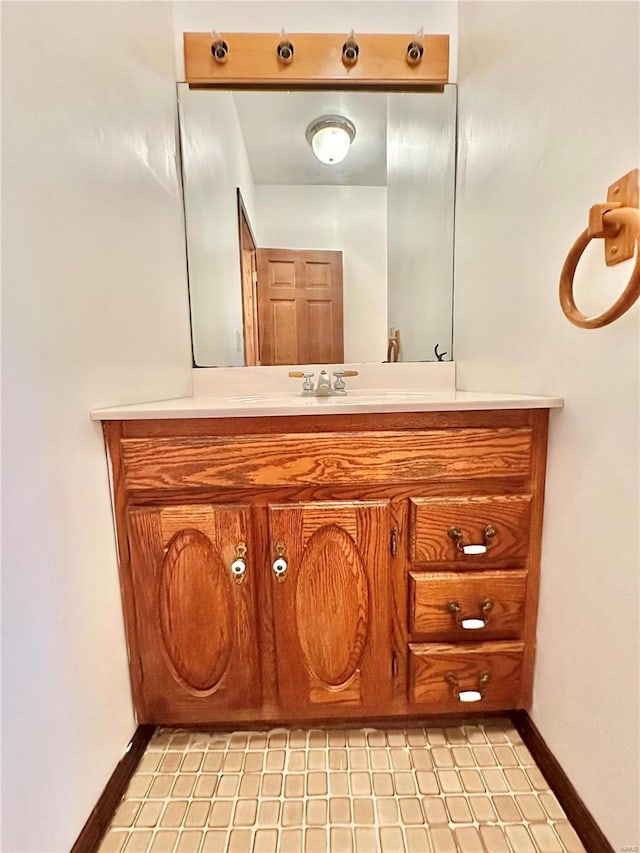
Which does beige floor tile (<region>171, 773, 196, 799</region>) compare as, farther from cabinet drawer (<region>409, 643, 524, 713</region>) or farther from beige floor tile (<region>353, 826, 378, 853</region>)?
cabinet drawer (<region>409, 643, 524, 713</region>)

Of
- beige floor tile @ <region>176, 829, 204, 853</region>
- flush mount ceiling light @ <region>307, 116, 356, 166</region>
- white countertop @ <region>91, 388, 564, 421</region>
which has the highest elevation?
flush mount ceiling light @ <region>307, 116, 356, 166</region>

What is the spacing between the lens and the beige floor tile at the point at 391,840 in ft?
2.64

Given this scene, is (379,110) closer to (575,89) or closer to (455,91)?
(455,91)

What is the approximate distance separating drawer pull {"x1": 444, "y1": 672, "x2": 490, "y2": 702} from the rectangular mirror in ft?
3.32

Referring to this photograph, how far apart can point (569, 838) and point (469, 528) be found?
24.6 inches

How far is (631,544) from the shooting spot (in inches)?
28.3

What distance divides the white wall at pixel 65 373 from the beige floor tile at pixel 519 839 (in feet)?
2.82

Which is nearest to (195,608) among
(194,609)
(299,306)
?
(194,609)

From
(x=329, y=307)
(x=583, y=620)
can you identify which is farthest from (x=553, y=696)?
(x=329, y=307)

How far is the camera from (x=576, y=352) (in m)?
0.84

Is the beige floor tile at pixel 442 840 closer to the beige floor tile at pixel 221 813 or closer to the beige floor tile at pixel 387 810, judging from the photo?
the beige floor tile at pixel 387 810

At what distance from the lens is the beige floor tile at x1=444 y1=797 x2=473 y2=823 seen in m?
0.85

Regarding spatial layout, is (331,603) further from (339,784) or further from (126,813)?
(126,813)

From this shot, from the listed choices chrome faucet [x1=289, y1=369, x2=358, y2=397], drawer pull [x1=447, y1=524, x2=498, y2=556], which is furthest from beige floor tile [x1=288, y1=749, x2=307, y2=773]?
chrome faucet [x1=289, y1=369, x2=358, y2=397]
